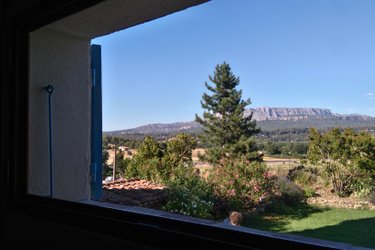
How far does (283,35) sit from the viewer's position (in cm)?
222

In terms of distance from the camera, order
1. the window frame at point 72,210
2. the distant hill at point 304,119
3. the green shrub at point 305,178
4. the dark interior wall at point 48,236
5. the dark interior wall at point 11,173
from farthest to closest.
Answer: the green shrub at point 305,178, the distant hill at point 304,119, the dark interior wall at point 11,173, the dark interior wall at point 48,236, the window frame at point 72,210

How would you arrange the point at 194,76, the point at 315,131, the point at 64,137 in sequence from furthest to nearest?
the point at 194,76 < the point at 315,131 < the point at 64,137

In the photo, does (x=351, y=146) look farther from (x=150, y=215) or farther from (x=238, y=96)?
(x=150, y=215)

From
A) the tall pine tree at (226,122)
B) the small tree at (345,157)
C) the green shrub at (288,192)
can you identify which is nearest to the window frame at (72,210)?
the small tree at (345,157)

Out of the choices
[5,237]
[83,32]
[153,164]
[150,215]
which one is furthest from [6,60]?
[153,164]

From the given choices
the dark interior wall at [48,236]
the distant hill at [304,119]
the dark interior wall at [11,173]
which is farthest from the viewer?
the distant hill at [304,119]

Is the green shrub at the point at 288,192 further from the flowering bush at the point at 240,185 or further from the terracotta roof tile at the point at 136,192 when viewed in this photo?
the terracotta roof tile at the point at 136,192

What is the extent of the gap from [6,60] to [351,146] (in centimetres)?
172

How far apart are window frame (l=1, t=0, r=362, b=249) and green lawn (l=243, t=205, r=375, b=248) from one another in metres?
0.64

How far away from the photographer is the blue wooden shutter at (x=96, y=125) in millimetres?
1831

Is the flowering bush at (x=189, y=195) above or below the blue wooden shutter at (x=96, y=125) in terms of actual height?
below

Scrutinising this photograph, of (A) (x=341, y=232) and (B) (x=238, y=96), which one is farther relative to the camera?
(B) (x=238, y=96)

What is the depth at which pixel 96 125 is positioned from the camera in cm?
186

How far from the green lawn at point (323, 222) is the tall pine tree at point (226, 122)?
21.6 inches
